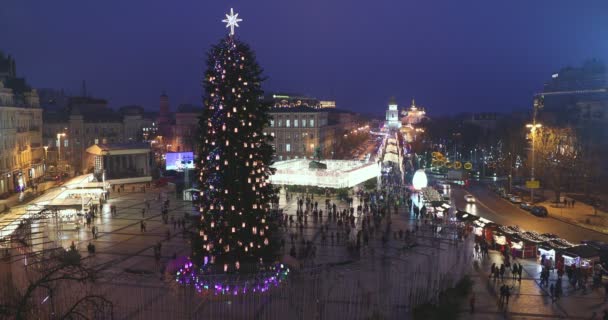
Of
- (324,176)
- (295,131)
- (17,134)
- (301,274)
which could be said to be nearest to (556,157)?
(324,176)

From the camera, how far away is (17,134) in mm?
50344

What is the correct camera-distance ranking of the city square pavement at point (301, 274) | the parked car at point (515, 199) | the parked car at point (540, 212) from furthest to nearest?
the parked car at point (515, 199)
the parked car at point (540, 212)
the city square pavement at point (301, 274)

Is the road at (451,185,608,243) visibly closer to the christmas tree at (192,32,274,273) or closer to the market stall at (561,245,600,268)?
the market stall at (561,245,600,268)

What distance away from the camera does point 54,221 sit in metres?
27.7

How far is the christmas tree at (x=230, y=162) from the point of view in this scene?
18594 millimetres

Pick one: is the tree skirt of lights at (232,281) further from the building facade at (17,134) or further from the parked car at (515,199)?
the building facade at (17,134)

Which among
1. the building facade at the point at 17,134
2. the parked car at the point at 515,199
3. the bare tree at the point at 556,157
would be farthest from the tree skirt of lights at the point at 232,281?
the building facade at the point at 17,134

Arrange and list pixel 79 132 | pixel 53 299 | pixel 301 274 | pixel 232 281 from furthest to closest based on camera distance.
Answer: pixel 79 132 → pixel 232 281 → pixel 301 274 → pixel 53 299

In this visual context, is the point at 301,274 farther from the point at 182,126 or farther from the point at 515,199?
the point at 182,126

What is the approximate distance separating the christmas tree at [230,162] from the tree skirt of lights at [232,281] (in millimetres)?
703

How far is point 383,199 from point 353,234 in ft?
42.2

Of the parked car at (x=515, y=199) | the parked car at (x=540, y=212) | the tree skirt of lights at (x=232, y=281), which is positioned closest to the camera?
the tree skirt of lights at (x=232, y=281)

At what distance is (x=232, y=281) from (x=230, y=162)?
15.0 ft

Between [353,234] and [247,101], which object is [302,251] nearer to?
[353,234]
